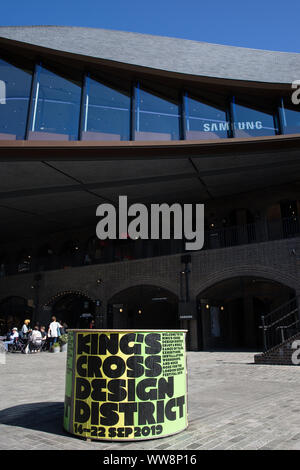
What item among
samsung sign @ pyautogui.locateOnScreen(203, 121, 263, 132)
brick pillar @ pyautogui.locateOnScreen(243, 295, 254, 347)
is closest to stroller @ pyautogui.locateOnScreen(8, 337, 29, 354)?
brick pillar @ pyautogui.locateOnScreen(243, 295, 254, 347)

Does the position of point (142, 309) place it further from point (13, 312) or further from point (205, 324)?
point (13, 312)

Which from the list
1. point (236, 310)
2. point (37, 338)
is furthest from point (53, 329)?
point (236, 310)

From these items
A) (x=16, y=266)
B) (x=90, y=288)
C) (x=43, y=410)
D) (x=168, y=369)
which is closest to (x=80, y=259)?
(x=90, y=288)

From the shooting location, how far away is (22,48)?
16.9m

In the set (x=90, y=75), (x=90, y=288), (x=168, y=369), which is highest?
(x=90, y=75)

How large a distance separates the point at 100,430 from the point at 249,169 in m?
15.3

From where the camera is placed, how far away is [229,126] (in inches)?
672

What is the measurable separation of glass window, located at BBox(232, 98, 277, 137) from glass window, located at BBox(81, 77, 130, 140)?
15.9 feet

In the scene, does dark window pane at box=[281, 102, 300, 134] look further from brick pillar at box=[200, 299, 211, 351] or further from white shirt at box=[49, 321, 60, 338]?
white shirt at box=[49, 321, 60, 338]

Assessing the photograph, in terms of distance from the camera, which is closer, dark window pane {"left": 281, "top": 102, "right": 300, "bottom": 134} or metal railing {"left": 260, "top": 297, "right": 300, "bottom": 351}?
metal railing {"left": 260, "top": 297, "right": 300, "bottom": 351}

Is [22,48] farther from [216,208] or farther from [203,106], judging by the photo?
[216,208]

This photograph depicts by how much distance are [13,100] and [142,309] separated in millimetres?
15857

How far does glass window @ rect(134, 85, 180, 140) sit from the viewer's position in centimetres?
1658
